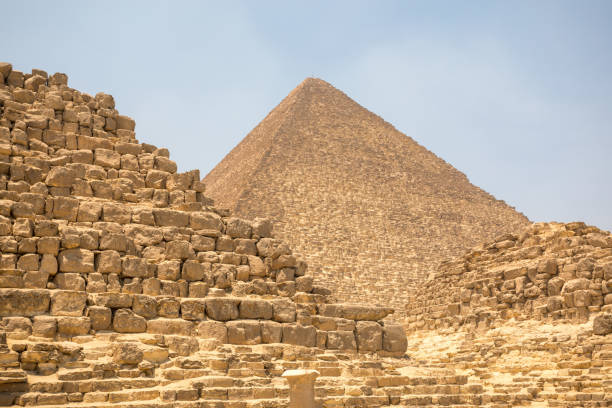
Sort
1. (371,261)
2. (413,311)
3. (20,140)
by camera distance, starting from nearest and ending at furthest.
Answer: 1. (20,140)
2. (413,311)
3. (371,261)

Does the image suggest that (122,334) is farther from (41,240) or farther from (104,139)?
(104,139)

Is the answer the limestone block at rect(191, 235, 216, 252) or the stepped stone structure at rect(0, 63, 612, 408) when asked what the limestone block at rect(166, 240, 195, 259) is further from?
the limestone block at rect(191, 235, 216, 252)

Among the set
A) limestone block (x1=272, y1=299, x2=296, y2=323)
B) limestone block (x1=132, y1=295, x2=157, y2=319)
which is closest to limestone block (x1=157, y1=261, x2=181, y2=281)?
limestone block (x1=132, y1=295, x2=157, y2=319)

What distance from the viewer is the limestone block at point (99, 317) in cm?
979

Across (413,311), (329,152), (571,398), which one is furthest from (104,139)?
(329,152)

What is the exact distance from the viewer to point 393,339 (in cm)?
1202

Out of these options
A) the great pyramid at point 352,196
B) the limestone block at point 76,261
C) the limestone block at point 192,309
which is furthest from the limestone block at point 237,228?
the great pyramid at point 352,196

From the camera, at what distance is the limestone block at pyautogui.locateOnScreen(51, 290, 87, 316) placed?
966 cm

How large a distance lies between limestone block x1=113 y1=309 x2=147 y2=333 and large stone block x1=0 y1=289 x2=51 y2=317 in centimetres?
79

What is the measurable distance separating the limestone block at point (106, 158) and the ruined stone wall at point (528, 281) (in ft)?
31.2

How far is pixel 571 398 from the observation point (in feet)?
44.4

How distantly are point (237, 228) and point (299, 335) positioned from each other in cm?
172

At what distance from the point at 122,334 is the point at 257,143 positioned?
97424 millimetres

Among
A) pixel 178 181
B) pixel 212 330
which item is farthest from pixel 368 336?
pixel 178 181
